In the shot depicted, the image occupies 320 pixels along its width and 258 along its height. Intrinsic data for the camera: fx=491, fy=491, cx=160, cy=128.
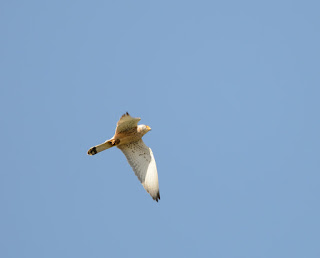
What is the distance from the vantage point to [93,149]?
41.6ft

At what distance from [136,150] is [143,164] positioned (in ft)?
1.53

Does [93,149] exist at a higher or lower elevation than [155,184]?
higher

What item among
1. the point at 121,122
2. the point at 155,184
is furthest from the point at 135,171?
the point at 121,122

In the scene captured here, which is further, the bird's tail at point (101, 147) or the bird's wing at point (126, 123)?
the bird's tail at point (101, 147)

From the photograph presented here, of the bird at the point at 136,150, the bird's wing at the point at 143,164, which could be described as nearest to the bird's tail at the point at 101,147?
the bird at the point at 136,150

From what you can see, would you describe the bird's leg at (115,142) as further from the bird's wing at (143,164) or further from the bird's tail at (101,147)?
the bird's wing at (143,164)

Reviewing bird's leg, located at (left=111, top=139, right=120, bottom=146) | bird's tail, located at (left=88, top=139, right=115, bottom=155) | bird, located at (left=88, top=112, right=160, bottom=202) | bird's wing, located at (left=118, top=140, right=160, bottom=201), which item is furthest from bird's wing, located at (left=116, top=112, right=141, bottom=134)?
bird's wing, located at (left=118, top=140, right=160, bottom=201)

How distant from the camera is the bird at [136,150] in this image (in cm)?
1256

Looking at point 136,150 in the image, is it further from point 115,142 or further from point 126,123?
point 126,123

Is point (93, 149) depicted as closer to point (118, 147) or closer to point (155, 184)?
point (118, 147)

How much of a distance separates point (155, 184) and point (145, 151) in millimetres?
988

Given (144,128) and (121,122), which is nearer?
(121,122)

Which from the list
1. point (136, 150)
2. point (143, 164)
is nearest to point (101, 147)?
point (136, 150)

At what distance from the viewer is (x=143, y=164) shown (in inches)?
508
